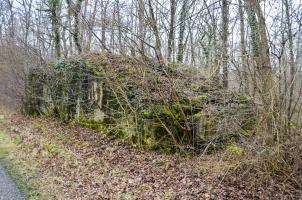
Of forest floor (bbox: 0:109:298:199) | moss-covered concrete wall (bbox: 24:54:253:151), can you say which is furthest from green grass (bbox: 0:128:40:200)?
moss-covered concrete wall (bbox: 24:54:253:151)

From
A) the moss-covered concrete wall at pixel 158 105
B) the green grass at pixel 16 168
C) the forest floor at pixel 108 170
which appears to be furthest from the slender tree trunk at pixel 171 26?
the green grass at pixel 16 168

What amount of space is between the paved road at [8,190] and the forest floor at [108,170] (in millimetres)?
252

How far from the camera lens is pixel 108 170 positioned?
7.66 metres

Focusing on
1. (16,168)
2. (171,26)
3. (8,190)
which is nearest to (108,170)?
(8,190)

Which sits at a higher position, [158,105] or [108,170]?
[158,105]

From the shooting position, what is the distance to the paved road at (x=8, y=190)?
243 inches

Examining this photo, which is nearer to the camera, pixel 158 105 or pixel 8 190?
pixel 8 190

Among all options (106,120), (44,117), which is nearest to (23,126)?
(44,117)

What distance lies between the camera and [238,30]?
1075 centimetres

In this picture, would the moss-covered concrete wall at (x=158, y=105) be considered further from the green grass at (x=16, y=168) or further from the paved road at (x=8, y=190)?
the paved road at (x=8, y=190)

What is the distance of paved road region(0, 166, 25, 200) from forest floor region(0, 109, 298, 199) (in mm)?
252

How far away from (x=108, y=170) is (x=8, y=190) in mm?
2242

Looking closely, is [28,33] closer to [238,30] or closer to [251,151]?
[238,30]

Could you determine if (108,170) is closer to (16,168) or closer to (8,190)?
(8,190)
